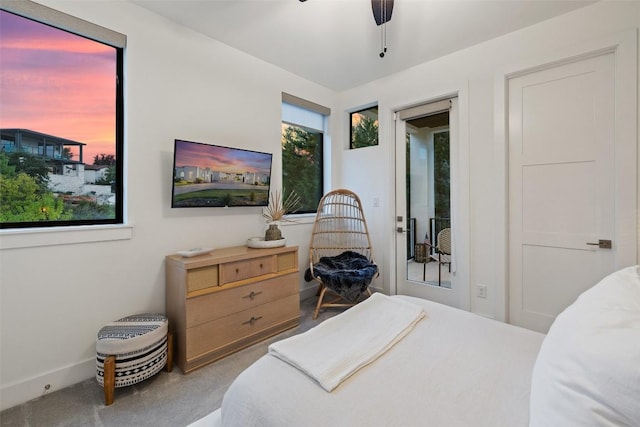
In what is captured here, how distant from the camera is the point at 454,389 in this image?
84 centimetres

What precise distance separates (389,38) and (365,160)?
4.44 ft

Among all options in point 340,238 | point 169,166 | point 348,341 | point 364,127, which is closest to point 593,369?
point 348,341

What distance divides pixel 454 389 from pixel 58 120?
8.75 ft

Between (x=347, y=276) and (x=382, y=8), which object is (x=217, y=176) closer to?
(x=347, y=276)

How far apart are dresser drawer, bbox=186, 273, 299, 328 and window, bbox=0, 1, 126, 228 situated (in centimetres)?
92

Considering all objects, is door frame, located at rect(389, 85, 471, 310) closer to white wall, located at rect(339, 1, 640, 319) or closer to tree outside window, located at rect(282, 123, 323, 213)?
white wall, located at rect(339, 1, 640, 319)

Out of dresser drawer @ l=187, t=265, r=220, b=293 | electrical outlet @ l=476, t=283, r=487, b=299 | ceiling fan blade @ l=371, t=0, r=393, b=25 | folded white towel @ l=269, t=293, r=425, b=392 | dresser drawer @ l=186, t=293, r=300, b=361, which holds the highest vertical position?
ceiling fan blade @ l=371, t=0, r=393, b=25

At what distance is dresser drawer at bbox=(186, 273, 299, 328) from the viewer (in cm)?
190

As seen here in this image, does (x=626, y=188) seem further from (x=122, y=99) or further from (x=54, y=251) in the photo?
(x=54, y=251)

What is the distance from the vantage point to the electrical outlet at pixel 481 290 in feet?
8.33

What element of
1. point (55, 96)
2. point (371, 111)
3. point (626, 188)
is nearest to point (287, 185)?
point (371, 111)

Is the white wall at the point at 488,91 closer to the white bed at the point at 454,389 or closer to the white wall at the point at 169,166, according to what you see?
the white wall at the point at 169,166

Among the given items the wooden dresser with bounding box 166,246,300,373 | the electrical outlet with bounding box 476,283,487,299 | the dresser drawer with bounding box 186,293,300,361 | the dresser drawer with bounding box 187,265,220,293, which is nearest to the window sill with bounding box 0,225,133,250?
the wooden dresser with bounding box 166,246,300,373

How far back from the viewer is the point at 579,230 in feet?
7.03
